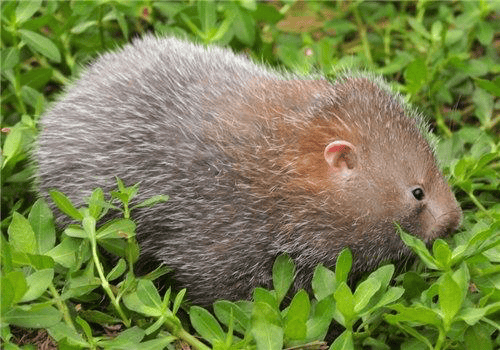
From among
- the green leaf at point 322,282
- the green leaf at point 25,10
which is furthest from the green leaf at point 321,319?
the green leaf at point 25,10

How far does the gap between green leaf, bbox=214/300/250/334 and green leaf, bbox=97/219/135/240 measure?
0.43 meters

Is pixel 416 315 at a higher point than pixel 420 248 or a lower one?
lower

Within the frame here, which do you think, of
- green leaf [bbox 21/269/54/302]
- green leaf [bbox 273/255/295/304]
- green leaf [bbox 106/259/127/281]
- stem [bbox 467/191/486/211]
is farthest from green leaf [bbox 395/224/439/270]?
green leaf [bbox 21/269/54/302]

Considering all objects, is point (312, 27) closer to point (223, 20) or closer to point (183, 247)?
point (223, 20)

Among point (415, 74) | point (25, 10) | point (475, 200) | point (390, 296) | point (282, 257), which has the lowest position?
point (475, 200)

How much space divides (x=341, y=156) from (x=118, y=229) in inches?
36.2

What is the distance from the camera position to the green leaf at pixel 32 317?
3.02 m

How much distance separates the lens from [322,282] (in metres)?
3.29

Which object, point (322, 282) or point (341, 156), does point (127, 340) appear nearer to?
point (322, 282)

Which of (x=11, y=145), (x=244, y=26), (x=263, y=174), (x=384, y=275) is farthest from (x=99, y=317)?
(x=244, y=26)

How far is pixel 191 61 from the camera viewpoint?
13.1ft

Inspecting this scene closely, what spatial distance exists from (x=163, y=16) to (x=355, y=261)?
240 cm

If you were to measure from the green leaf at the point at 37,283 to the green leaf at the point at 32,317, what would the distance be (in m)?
0.04

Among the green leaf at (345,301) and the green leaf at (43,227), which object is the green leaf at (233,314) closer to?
the green leaf at (345,301)
